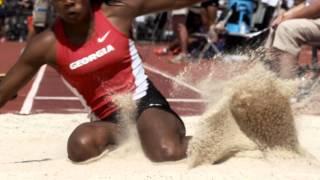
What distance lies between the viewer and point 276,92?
454 cm

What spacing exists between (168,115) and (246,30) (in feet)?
26.6

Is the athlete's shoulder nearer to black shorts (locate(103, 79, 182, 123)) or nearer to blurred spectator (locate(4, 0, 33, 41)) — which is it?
black shorts (locate(103, 79, 182, 123))

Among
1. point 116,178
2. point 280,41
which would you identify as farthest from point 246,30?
point 116,178

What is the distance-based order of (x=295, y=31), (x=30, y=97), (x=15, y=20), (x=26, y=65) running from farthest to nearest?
(x=15, y=20)
(x=30, y=97)
(x=295, y=31)
(x=26, y=65)

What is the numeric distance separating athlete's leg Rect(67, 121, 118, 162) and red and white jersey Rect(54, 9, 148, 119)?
12 centimetres

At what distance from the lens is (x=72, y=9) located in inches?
179

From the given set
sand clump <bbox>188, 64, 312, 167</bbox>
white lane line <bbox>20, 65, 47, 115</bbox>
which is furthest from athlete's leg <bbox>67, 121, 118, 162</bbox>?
white lane line <bbox>20, 65, 47, 115</bbox>

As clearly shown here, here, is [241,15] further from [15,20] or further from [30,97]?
[15,20]

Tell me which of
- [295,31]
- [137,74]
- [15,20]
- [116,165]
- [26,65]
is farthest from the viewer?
[15,20]

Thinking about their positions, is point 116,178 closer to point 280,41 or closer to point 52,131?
point 52,131

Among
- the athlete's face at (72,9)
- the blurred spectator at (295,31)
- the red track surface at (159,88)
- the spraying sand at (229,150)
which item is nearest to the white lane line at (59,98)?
the red track surface at (159,88)

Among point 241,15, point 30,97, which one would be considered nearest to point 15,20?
point 241,15

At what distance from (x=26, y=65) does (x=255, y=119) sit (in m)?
1.44

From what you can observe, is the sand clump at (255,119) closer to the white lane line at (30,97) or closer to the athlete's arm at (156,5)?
the athlete's arm at (156,5)
